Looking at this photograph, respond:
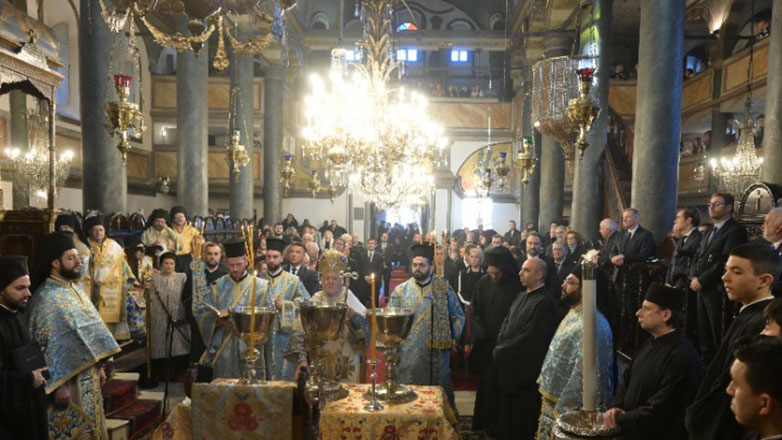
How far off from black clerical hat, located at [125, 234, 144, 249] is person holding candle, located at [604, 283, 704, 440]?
7.38m

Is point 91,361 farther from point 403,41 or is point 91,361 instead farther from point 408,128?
point 403,41

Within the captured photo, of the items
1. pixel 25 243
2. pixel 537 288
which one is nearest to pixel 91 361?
pixel 25 243

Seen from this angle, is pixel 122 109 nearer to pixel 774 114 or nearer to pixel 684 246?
pixel 684 246

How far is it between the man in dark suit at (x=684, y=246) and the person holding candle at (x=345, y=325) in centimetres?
388

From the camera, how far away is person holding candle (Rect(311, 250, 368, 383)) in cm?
359

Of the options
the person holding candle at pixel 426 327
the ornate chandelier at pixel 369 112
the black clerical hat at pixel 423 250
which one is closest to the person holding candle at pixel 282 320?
the person holding candle at pixel 426 327

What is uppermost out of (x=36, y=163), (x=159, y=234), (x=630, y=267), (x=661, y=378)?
(x=36, y=163)

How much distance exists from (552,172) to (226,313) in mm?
10775

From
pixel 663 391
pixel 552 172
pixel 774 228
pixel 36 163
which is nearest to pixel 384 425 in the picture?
pixel 663 391

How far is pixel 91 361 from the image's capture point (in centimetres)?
368

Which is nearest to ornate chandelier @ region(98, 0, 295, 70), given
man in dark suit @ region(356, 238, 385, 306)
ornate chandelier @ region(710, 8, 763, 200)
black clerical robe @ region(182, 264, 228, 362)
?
black clerical robe @ region(182, 264, 228, 362)

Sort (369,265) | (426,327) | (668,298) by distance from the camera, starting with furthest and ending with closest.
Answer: (369,265)
(426,327)
(668,298)

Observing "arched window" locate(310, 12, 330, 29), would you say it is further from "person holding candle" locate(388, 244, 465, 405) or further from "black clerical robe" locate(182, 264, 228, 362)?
"person holding candle" locate(388, 244, 465, 405)

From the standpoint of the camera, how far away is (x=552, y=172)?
43.1ft
